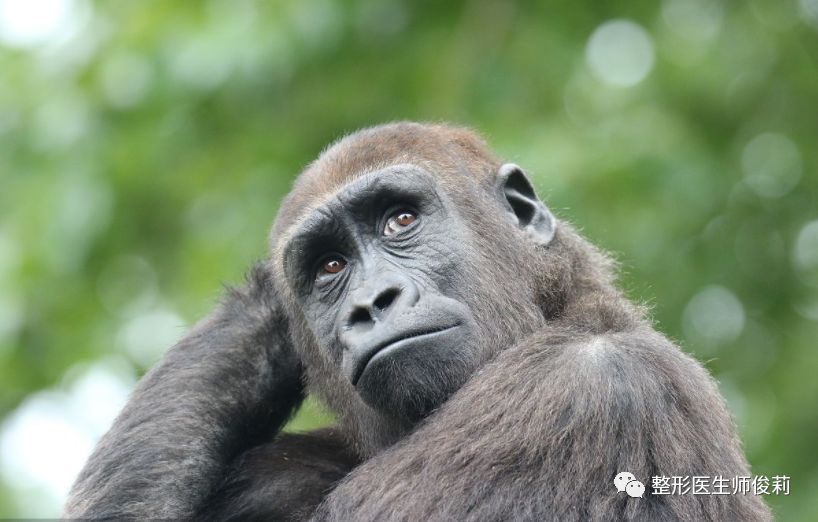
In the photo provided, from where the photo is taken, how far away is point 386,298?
15.5 ft

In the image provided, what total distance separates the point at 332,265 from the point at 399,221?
1.09 feet

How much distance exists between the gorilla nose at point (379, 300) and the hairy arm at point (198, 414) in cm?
86

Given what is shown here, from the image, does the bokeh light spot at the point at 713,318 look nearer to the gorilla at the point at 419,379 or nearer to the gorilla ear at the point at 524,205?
the gorilla at the point at 419,379

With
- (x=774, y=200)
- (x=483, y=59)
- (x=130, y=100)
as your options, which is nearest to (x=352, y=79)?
(x=483, y=59)

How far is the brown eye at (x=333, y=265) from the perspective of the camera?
511 centimetres

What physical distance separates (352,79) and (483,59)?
3.56 feet

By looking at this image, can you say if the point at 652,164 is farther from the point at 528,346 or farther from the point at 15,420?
the point at 15,420

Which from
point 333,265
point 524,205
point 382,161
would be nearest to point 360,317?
point 333,265

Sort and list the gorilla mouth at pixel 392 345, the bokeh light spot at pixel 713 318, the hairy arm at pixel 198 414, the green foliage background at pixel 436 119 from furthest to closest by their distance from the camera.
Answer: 1. the bokeh light spot at pixel 713 318
2. the green foliage background at pixel 436 119
3. the hairy arm at pixel 198 414
4. the gorilla mouth at pixel 392 345

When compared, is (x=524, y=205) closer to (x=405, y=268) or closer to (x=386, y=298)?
(x=405, y=268)

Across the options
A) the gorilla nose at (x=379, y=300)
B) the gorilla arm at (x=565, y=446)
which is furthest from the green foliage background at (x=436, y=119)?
the gorilla arm at (x=565, y=446)

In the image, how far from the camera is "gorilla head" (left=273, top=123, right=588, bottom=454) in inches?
182

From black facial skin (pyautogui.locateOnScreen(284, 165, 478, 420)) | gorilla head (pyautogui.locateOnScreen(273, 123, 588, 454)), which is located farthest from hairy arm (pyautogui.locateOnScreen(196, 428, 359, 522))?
black facial skin (pyautogui.locateOnScreen(284, 165, 478, 420))

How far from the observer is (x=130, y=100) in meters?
9.43
